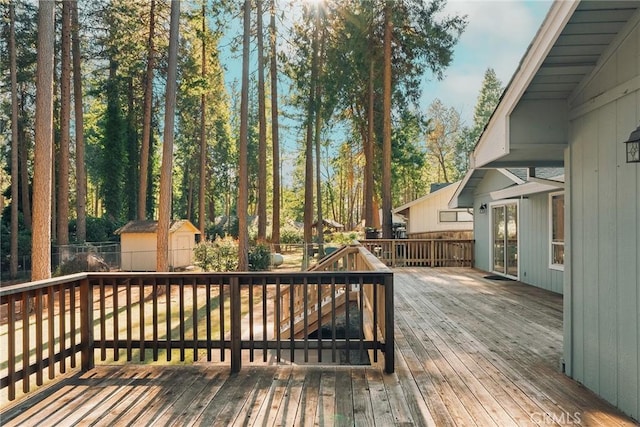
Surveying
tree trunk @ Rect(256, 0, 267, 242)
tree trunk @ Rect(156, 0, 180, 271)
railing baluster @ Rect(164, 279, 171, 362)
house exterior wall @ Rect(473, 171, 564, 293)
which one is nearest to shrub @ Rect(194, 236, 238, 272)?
tree trunk @ Rect(256, 0, 267, 242)

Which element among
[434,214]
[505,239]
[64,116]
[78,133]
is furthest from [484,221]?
[78,133]

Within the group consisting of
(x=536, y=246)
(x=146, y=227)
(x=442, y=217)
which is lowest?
(x=536, y=246)

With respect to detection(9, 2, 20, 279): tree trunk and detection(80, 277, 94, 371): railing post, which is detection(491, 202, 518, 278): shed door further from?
detection(9, 2, 20, 279): tree trunk

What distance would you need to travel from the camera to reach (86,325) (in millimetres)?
3385

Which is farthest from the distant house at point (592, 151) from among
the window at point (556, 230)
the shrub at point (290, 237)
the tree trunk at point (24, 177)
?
the shrub at point (290, 237)

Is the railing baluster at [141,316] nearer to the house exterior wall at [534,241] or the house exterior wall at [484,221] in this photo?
the house exterior wall at [534,241]

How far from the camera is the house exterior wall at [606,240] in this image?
7.96 ft

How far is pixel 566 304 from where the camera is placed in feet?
10.5

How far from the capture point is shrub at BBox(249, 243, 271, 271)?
40.3 feet

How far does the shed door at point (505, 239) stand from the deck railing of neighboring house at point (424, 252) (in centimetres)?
161

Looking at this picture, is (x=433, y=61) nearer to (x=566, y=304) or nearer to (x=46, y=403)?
(x=566, y=304)

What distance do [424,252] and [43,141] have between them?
33.0ft

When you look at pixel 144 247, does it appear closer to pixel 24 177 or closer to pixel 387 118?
pixel 24 177

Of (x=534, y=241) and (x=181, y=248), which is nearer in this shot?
(x=534, y=241)
